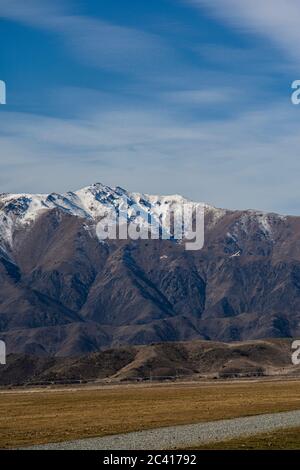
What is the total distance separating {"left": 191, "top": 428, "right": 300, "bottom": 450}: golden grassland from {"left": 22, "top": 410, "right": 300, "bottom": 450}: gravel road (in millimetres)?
1302

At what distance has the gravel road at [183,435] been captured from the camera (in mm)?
50719

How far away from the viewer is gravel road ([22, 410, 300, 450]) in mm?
50719

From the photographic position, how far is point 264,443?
50.3m

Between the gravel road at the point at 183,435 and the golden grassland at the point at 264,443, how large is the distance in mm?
1302

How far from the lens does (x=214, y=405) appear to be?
91938 millimetres

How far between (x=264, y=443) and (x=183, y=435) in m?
7.05

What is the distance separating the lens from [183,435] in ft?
184

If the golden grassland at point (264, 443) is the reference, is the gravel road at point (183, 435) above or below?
below

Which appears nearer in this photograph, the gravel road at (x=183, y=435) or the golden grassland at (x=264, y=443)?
the golden grassland at (x=264, y=443)

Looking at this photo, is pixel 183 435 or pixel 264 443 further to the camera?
pixel 183 435

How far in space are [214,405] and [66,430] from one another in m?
30.7

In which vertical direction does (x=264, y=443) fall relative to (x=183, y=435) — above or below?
above
